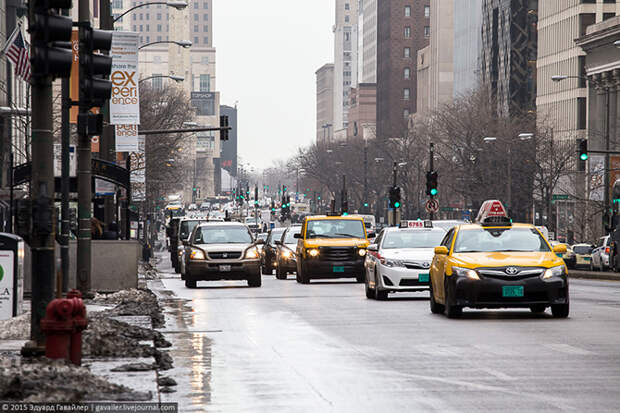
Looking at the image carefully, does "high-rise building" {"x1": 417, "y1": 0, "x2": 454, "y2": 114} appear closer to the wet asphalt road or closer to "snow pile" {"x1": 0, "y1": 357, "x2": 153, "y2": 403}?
the wet asphalt road

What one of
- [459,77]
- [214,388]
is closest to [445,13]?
[459,77]

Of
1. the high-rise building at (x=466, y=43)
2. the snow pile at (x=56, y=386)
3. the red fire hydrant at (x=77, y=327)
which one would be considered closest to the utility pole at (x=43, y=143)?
the red fire hydrant at (x=77, y=327)

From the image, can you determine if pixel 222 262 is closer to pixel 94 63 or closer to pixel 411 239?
pixel 411 239

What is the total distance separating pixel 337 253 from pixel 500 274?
16.8 meters

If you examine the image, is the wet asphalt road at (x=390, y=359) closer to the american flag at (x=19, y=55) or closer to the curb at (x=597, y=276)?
the american flag at (x=19, y=55)

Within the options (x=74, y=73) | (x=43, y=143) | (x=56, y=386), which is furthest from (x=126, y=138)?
(x=56, y=386)

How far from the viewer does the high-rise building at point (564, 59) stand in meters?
109

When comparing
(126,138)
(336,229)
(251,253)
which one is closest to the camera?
(126,138)

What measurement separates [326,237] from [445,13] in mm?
147618

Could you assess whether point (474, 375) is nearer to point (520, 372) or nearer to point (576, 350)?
point (520, 372)

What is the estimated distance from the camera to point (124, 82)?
104 feet

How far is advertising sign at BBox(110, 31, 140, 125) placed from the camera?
31766mm

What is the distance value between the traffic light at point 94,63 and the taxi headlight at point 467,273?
609 centimetres

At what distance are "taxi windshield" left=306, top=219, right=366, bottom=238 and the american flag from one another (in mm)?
9266
